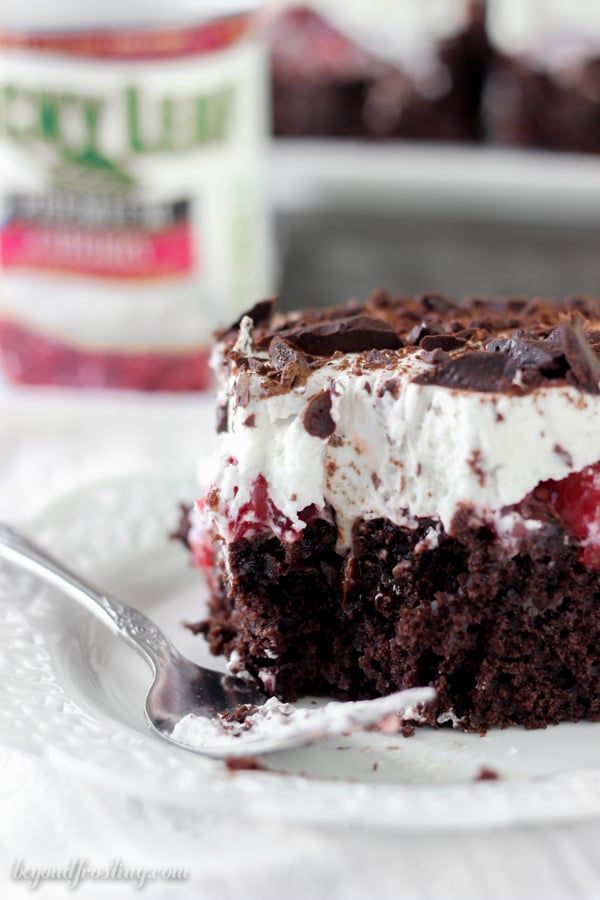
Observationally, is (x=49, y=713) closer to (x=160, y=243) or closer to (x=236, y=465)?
(x=236, y=465)

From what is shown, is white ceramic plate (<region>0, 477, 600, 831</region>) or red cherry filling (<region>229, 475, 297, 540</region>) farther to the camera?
red cherry filling (<region>229, 475, 297, 540</region>)

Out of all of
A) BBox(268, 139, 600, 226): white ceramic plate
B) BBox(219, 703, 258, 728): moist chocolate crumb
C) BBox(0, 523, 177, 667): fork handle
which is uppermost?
BBox(219, 703, 258, 728): moist chocolate crumb

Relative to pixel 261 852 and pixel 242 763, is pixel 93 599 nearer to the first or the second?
pixel 242 763

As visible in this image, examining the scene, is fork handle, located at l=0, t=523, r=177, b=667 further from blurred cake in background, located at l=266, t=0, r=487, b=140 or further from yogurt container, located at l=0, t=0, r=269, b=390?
blurred cake in background, located at l=266, t=0, r=487, b=140

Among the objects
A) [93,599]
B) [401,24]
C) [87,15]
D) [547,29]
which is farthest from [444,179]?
[93,599]

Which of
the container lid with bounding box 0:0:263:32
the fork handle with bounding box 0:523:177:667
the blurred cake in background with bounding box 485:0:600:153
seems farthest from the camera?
the blurred cake in background with bounding box 485:0:600:153

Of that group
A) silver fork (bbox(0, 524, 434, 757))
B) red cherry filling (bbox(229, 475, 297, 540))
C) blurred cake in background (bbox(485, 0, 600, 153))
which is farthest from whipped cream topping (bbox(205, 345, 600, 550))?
blurred cake in background (bbox(485, 0, 600, 153))

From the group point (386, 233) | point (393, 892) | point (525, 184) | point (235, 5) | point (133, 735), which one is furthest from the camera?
point (386, 233)

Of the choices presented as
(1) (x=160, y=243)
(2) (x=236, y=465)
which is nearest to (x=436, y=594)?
(2) (x=236, y=465)
